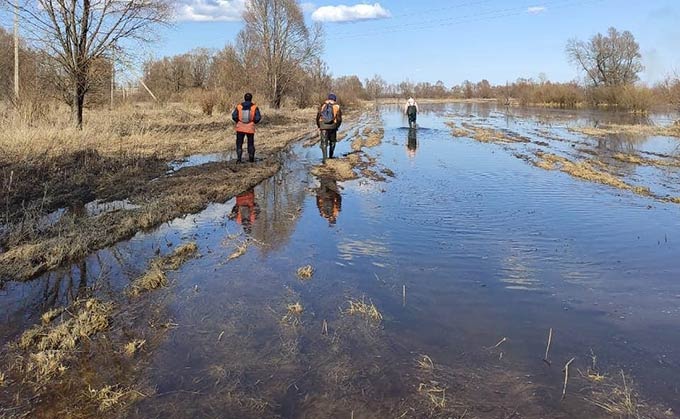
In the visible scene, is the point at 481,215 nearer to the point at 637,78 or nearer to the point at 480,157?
the point at 480,157

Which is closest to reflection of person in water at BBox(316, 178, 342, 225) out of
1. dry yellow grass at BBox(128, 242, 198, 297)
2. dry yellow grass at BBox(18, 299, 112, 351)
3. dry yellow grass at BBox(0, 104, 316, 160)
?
dry yellow grass at BBox(128, 242, 198, 297)

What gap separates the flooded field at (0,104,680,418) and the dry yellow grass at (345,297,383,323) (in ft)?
0.07

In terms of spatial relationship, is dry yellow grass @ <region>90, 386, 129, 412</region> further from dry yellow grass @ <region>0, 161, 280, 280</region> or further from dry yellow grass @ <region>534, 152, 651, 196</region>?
dry yellow grass @ <region>534, 152, 651, 196</region>

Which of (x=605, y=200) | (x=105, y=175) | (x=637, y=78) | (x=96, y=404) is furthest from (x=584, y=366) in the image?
(x=637, y=78)

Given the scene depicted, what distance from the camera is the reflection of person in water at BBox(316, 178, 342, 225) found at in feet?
30.1

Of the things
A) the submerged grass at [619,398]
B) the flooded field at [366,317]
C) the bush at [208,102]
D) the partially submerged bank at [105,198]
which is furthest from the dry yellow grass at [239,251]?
the bush at [208,102]

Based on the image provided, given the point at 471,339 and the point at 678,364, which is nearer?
the point at 678,364

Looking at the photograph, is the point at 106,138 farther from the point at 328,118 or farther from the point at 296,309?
the point at 296,309

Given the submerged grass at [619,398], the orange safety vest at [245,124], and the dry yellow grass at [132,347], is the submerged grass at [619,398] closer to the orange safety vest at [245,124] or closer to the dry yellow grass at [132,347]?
the dry yellow grass at [132,347]

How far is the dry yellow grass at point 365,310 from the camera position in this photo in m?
4.85

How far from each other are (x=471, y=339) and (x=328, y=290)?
170 cm

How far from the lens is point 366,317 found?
485 cm

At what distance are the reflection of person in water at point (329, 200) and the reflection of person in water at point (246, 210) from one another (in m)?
1.24

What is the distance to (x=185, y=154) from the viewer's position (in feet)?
53.7
